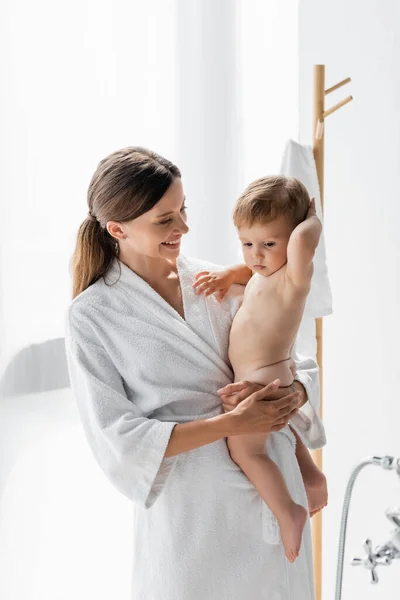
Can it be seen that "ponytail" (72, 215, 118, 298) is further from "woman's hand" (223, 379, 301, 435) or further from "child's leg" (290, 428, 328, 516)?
"child's leg" (290, 428, 328, 516)

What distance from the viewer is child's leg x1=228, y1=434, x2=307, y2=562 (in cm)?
152

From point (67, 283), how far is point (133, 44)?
2.07ft

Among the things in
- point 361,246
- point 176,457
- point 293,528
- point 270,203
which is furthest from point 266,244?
point 361,246

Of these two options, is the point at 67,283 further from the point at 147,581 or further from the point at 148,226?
the point at 147,581

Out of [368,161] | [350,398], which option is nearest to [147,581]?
[350,398]

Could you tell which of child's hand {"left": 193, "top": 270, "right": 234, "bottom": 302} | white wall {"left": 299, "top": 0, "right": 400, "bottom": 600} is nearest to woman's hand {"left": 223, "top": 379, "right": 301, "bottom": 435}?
child's hand {"left": 193, "top": 270, "right": 234, "bottom": 302}

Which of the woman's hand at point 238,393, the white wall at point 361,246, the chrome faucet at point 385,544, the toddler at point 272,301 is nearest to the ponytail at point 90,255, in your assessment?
the toddler at point 272,301

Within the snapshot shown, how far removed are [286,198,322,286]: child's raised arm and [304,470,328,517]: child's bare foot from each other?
49 cm

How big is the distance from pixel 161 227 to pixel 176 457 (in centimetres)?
43

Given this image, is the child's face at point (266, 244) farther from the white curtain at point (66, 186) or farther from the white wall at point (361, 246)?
the white wall at point (361, 246)

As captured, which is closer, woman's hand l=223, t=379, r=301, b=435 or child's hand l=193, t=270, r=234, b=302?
woman's hand l=223, t=379, r=301, b=435

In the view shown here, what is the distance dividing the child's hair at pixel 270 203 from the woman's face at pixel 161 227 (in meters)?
0.11

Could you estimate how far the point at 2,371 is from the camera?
167 cm

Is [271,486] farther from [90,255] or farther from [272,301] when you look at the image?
[90,255]
